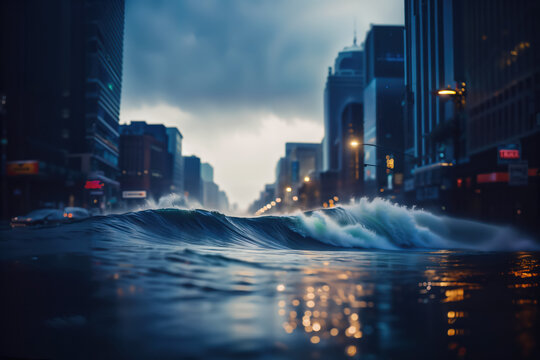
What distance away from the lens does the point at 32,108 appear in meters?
70.2

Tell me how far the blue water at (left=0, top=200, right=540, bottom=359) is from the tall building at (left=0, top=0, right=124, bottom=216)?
61535 mm

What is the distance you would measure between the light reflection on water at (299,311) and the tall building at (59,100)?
206 ft

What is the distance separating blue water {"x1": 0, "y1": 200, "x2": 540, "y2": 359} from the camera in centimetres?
396

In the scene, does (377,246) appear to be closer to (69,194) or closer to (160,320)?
(160,320)

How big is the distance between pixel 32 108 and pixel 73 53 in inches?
1083

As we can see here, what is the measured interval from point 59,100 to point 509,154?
268ft

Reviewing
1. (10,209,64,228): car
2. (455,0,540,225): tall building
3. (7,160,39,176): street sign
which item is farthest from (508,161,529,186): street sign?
(7,160,39,176): street sign

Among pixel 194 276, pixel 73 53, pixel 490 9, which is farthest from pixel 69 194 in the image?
pixel 194 276

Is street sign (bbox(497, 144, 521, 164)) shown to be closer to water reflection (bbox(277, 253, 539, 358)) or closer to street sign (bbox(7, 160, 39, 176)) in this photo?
water reflection (bbox(277, 253, 539, 358))

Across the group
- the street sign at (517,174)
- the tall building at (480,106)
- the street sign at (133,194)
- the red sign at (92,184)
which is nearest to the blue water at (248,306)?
the tall building at (480,106)

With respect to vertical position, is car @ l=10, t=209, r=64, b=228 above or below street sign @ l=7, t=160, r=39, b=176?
below

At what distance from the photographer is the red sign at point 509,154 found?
1339 inches

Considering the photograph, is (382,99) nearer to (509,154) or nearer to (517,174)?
(509,154)

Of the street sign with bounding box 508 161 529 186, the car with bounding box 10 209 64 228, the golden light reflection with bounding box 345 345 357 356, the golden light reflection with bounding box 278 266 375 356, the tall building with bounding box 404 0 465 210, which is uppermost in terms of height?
the tall building with bounding box 404 0 465 210
